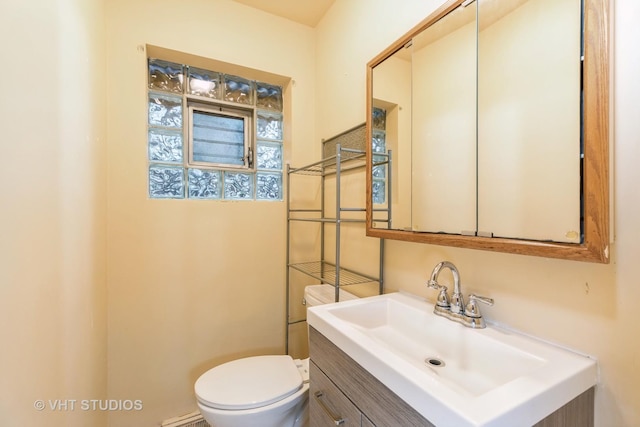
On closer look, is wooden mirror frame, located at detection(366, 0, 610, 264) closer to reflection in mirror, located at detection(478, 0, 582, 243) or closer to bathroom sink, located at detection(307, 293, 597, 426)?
reflection in mirror, located at detection(478, 0, 582, 243)

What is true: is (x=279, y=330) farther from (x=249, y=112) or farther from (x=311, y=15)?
(x=311, y=15)

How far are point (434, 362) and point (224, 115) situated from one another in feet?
5.98

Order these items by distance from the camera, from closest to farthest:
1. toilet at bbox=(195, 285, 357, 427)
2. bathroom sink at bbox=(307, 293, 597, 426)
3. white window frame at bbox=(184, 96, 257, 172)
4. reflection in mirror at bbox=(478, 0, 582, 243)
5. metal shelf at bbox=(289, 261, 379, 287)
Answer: bathroom sink at bbox=(307, 293, 597, 426)
reflection in mirror at bbox=(478, 0, 582, 243)
toilet at bbox=(195, 285, 357, 427)
metal shelf at bbox=(289, 261, 379, 287)
white window frame at bbox=(184, 96, 257, 172)

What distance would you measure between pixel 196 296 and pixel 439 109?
1620 millimetres

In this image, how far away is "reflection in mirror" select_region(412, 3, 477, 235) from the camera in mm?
901

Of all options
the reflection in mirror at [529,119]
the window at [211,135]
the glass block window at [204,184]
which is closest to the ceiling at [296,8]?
the window at [211,135]

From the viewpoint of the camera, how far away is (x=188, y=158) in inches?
66.6

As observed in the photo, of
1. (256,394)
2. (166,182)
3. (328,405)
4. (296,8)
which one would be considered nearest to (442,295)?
(328,405)

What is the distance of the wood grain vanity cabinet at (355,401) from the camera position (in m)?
0.58

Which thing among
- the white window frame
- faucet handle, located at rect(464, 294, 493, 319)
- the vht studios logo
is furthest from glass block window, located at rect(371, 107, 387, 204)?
the vht studios logo

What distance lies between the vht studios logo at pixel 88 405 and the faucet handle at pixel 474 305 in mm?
1205

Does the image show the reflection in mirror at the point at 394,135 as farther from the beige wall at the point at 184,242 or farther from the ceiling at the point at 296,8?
the ceiling at the point at 296,8

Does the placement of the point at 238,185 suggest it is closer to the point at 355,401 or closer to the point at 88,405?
the point at 88,405

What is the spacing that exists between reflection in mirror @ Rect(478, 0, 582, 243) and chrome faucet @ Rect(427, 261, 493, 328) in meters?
0.19
